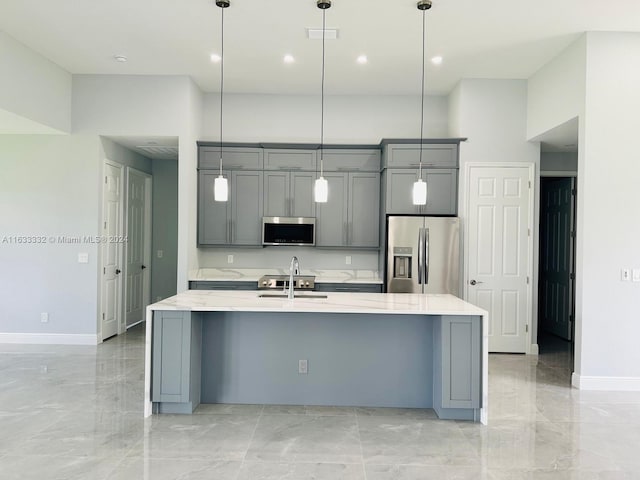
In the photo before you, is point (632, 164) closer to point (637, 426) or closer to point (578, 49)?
point (578, 49)

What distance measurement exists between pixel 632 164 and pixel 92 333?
6071mm

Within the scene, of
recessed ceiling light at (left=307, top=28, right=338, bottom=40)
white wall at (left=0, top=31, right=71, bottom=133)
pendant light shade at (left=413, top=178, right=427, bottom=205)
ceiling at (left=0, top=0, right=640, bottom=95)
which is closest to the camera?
pendant light shade at (left=413, top=178, right=427, bottom=205)


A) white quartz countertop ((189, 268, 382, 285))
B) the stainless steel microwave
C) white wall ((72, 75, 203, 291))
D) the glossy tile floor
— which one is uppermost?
white wall ((72, 75, 203, 291))

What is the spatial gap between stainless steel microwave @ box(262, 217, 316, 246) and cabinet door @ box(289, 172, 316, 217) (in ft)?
0.38

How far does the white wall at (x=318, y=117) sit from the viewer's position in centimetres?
642

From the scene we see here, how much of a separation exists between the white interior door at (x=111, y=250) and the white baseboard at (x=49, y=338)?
0.24m

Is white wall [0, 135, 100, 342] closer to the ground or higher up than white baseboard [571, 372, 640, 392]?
higher up

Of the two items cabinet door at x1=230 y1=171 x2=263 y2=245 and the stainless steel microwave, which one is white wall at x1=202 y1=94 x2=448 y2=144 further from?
the stainless steel microwave

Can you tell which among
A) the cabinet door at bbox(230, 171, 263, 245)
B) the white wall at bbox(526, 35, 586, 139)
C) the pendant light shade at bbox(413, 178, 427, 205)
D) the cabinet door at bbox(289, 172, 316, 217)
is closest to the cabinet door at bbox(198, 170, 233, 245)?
the cabinet door at bbox(230, 171, 263, 245)

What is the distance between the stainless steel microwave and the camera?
6.15m

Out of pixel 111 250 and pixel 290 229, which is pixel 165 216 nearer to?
pixel 111 250

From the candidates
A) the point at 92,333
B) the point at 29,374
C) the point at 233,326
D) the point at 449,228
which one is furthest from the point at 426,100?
the point at 29,374

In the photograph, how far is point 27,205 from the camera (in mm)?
5789

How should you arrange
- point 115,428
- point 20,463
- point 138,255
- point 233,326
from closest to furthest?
point 20,463
point 115,428
point 233,326
point 138,255
